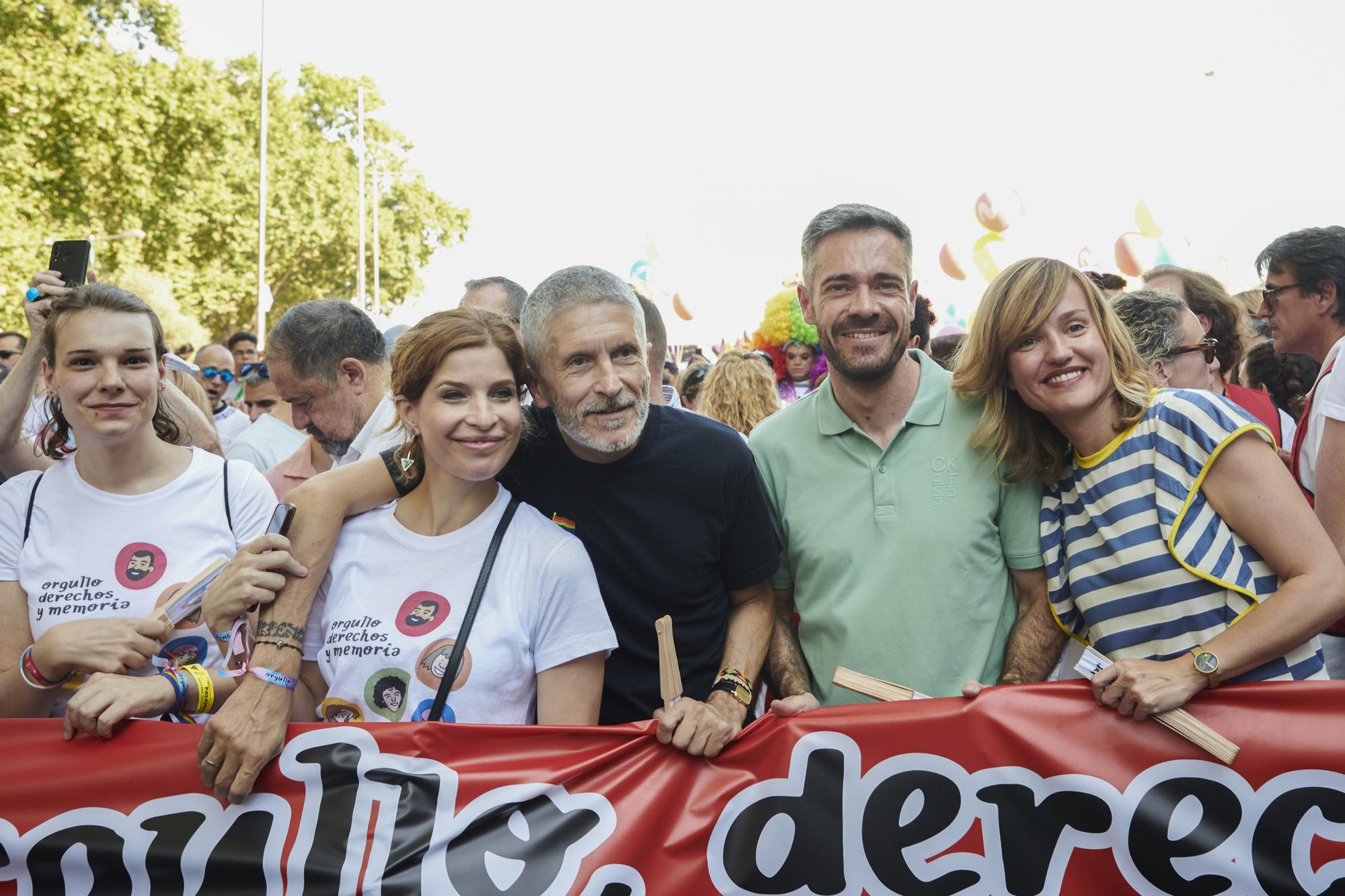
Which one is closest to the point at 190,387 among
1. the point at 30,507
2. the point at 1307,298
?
the point at 30,507

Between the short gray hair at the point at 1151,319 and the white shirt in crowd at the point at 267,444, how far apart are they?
3.67m

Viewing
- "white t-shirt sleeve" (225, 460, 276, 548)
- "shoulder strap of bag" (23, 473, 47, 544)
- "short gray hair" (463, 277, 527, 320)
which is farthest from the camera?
"short gray hair" (463, 277, 527, 320)

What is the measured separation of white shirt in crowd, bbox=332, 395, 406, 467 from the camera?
12.6ft

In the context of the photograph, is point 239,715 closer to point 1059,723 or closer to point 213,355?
point 1059,723

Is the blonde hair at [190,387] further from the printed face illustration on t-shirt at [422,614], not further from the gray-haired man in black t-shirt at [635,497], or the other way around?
the printed face illustration on t-shirt at [422,614]

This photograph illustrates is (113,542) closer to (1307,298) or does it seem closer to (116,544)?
(116,544)

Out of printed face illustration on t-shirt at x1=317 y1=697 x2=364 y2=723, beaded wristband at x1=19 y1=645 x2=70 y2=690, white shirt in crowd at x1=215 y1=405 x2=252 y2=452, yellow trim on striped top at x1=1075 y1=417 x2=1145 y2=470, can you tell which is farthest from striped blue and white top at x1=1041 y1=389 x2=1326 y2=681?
white shirt in crowd at x1=215 y1=405 x2=252 y2=452

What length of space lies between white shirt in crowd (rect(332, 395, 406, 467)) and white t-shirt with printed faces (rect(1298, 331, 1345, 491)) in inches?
116

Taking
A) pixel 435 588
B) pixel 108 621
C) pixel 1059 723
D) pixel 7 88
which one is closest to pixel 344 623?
pixel 435 588

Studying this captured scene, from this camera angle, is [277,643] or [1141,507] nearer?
[277,643]

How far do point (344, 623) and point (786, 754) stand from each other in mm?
1128

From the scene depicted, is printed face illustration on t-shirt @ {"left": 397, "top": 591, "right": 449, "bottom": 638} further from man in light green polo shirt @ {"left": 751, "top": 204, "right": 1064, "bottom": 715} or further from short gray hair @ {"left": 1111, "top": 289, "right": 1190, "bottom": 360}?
short gray hair @ {"left": 1111, "top": 289, "right": 1190, "bottom": 360}

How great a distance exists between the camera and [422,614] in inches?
105

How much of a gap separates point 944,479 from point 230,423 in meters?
6.49
